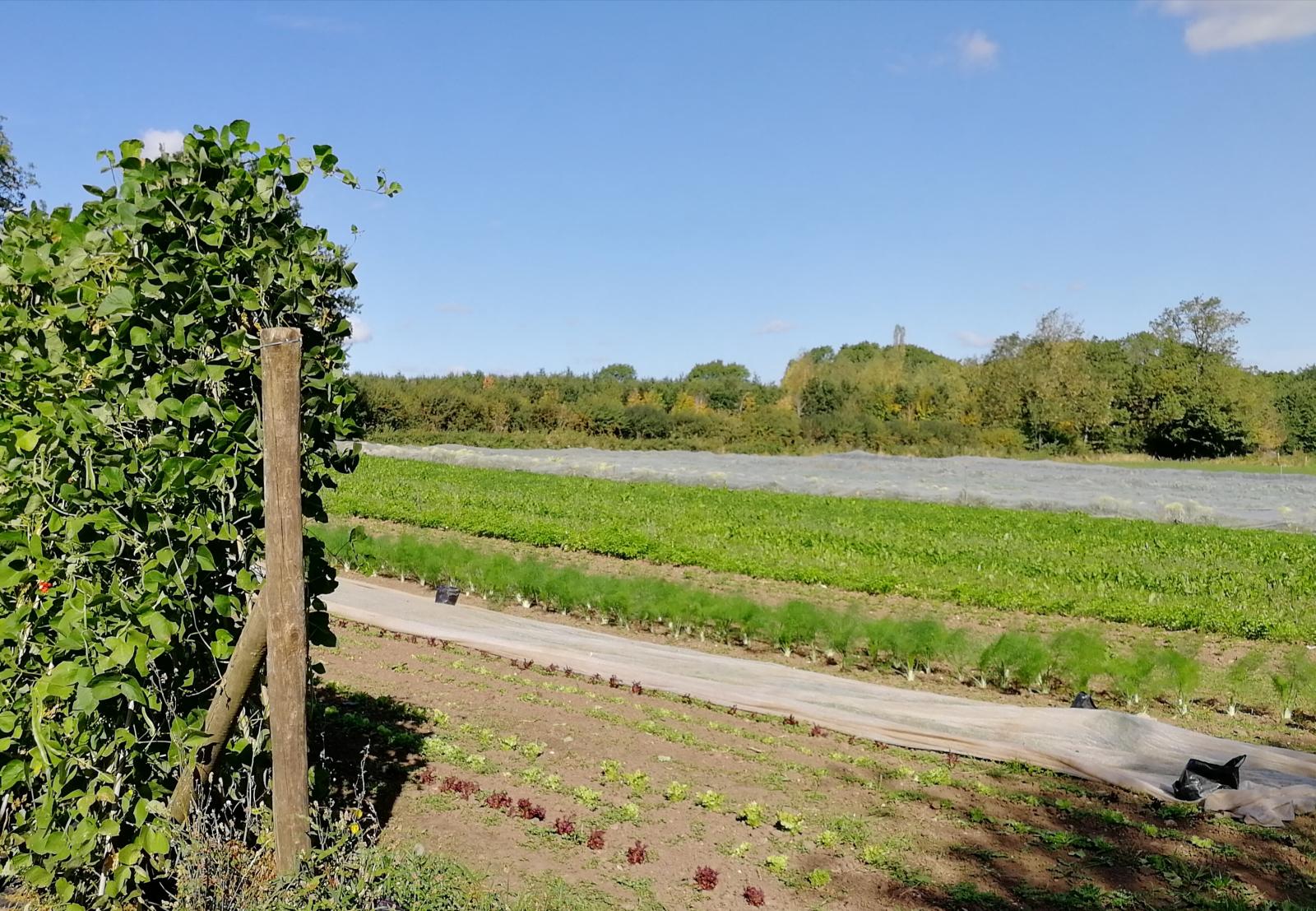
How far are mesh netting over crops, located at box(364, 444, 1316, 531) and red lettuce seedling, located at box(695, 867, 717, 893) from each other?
2039cm

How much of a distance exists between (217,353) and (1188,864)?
213 inches

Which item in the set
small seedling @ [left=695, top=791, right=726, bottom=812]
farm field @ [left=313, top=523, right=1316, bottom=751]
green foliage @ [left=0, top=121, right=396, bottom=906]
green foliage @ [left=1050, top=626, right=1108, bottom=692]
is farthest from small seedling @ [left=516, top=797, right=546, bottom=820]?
green foliage @ [left=1050, top=626, right=1108, bottom=692]

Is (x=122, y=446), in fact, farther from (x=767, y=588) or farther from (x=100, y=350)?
(x=767, y=588)

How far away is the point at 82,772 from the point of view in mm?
3877

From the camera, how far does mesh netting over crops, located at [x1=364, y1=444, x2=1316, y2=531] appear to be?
22.5 m

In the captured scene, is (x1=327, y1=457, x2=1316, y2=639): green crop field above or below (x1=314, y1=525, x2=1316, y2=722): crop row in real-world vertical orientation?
above

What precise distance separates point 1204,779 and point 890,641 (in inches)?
133

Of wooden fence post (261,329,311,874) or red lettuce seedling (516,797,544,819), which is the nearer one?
wooden fence post (261,329,311,874)

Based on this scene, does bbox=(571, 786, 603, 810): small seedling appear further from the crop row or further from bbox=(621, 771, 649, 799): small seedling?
the crop row

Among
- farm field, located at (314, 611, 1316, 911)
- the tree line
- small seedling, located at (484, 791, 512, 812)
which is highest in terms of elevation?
the tree line

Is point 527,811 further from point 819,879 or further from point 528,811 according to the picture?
point 819,879

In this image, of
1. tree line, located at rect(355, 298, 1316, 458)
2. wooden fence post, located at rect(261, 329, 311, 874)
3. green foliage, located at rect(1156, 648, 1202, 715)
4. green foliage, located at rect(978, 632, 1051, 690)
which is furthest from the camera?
tree line, located at rect(355, 298, 1316, 458)

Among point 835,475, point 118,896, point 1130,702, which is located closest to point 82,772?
point 118,896

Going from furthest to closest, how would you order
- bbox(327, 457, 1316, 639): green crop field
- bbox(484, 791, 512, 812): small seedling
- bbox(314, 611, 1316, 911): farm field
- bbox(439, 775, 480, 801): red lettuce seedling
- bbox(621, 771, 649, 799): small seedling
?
bbox(327, 457, 1316, 639): green crop field, bbox(621, 771, 649, 799): small seedling, bbox(439, 775, 480, 801): red lettuce seedling, bbox(484, 791, 512, 812): small seedling, bbox(314, 611, 1316, 911): farm field
